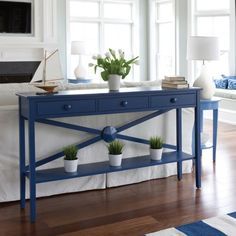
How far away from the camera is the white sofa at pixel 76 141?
3.53 metres

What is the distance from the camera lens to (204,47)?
4613mm

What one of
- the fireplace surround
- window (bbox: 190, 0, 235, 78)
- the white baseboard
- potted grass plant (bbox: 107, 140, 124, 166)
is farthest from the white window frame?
potted grass plant (bbox: 107, 140, 124, 166)

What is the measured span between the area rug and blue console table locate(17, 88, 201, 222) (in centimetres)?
80

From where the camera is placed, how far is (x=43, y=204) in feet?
11.6

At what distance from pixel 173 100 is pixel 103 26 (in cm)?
619

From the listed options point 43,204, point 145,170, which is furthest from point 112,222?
point 145,170

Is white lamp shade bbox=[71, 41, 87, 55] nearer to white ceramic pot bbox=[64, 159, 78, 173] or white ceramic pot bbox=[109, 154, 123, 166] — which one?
white ceramic pot bbox=[109, 154, 123, 166]

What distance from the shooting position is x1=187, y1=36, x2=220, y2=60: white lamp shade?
4.61 metres

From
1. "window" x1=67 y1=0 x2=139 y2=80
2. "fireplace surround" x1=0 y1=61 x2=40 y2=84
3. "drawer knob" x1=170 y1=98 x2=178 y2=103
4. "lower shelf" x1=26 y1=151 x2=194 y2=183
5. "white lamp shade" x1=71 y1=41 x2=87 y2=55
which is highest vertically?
"window" x1=67 y1=0 x2=139 y2=80

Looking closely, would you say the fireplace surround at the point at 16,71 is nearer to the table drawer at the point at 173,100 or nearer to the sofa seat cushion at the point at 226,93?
the sofa seat cushion at the point at 226,93

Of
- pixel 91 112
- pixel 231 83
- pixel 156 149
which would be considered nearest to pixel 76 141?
pixel 91 112

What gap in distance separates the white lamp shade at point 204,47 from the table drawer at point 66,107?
5.84 feet

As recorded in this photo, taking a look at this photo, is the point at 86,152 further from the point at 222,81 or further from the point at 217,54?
the point at 222,81

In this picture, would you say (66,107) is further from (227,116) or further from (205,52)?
(227,116)
